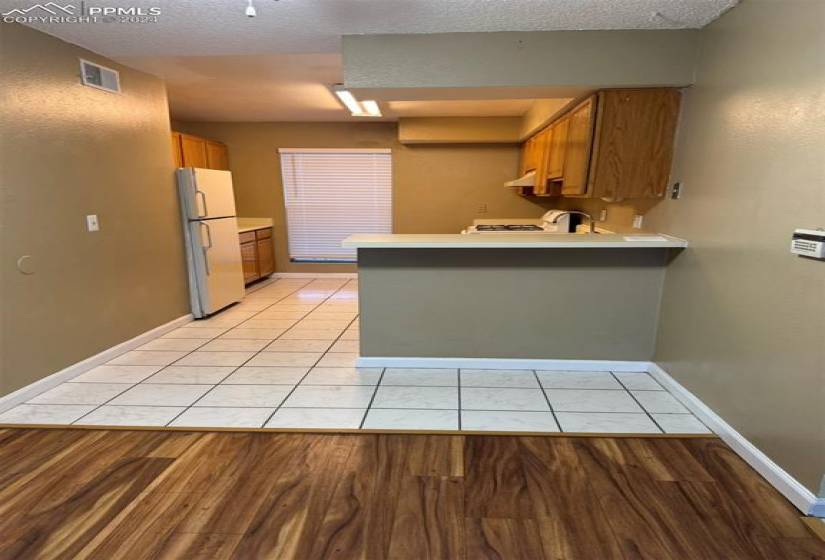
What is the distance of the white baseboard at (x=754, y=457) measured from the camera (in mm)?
1526

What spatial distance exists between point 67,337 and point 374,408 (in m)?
2.19

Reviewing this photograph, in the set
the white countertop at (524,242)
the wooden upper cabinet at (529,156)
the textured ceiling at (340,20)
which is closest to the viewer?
the textured ceiling at (340,20)

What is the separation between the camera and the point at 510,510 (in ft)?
5.12

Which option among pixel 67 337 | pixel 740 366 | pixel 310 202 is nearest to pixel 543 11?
pixel 740 366

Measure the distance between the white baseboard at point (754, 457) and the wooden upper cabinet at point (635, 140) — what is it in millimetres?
1299

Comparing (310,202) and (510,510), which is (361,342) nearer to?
(510,510)

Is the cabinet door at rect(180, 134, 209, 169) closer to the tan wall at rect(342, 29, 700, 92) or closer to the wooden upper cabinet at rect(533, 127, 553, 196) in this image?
the tan wall at rect(342, 29, 700, 92)

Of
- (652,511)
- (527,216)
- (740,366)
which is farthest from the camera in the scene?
(527,216)

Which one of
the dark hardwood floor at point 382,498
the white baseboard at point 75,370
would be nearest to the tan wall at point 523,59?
the dark hardwood floor at point 382,498

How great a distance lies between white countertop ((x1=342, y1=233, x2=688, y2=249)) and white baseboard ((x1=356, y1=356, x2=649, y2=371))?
0.86m

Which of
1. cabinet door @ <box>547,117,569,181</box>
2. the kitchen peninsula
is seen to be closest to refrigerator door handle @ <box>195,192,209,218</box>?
the kitchen peninsula

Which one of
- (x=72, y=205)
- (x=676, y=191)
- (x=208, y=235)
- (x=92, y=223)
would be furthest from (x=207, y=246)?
(x=676, y=191)

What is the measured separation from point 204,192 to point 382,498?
3.42m

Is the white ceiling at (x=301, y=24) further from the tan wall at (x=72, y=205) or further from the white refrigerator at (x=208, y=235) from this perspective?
the white refrigerator at (x=208, y=235)
